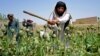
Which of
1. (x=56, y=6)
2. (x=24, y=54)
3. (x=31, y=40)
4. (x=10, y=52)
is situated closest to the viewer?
(x=10, y=52)

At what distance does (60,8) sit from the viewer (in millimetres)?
6215

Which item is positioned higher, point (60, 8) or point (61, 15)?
point (60, 8)

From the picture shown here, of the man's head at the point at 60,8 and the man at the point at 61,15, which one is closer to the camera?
the man at the point at 61,15

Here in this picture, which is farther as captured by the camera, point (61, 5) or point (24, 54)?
point (61, 5)

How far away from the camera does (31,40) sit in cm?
415

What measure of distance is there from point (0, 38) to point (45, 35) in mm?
504

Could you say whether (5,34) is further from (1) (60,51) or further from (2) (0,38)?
(1) (60,51)

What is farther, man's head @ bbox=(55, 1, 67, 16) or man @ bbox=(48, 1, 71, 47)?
man's head @ bbox=(55, 1, 67, 16)

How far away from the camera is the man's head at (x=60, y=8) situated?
6169 millimetres

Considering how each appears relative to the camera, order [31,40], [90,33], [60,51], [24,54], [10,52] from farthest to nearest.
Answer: [90,33] < [31,40] < [60,51] < [24,54] < [10,52]

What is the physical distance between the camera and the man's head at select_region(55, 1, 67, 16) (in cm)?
617

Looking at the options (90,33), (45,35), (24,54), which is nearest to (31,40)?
(45,35)

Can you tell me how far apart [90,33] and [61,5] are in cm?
217

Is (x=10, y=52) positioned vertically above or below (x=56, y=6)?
below
